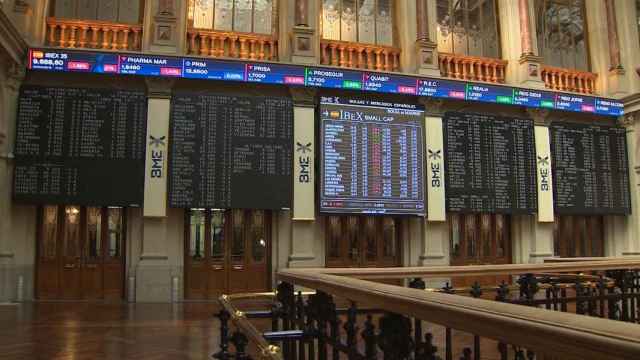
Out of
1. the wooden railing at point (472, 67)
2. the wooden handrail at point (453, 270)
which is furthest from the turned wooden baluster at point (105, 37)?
the wooden handrail at point (453, 270)

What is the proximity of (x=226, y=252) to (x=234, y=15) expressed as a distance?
470 centimetres

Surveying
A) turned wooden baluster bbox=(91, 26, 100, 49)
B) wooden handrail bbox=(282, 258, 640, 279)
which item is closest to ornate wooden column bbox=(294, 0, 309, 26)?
turned wooden baluster bbox=(91, 26, 100, 49)

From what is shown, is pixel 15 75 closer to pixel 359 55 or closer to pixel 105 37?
pixel 105 37

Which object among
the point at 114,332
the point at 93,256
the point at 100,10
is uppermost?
the point at 100,10

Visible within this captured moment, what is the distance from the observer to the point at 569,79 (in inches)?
474

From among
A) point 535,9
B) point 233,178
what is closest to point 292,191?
point 233,178

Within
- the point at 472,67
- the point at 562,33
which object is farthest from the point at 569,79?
the point at 472,67

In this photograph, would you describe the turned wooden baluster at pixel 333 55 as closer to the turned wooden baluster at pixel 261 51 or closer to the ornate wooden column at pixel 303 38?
the ornate wooden column at pixel 303 38

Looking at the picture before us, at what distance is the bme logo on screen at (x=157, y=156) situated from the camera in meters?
9.01

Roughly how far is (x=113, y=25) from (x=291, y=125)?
12.3 ft

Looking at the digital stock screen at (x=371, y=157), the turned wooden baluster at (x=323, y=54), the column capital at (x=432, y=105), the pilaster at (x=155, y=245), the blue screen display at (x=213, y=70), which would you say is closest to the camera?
the pilaster at (x=155, y=245)

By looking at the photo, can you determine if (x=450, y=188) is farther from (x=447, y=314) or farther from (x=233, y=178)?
(x=447, y=314)

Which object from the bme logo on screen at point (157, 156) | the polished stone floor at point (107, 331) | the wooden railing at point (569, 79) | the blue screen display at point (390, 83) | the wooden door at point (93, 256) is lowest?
the polished stone floor at point (107, 331)

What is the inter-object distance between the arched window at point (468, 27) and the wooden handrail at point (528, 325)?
10.8 meters
